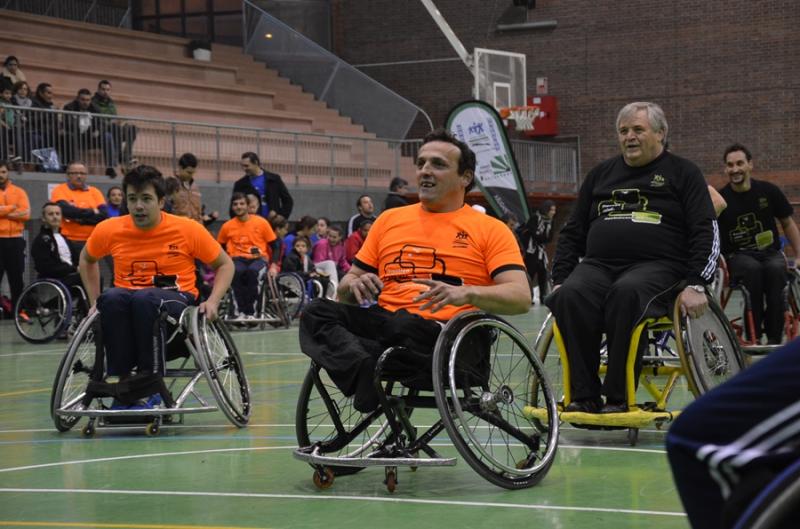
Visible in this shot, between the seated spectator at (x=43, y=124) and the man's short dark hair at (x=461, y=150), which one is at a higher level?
the seated spectator at (x=43, y=124)

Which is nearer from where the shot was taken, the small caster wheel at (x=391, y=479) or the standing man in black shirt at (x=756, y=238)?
the small caster wheel at (x=391, y=479)

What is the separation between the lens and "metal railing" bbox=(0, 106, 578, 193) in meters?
15.4

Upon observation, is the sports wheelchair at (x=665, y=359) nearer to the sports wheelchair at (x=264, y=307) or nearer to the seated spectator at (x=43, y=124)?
the sports wheelchair at (x=264, y=307)

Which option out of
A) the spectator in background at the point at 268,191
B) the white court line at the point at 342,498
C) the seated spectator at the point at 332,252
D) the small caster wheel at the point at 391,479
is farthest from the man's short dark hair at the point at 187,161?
the small caster wheel at the point at 391,479

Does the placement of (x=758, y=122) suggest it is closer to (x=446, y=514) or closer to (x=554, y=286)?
(x=554, y=286)

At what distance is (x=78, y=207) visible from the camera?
492 inches

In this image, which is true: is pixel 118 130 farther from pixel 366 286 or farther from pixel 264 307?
pixel 366 286

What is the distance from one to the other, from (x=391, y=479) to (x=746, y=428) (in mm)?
2775

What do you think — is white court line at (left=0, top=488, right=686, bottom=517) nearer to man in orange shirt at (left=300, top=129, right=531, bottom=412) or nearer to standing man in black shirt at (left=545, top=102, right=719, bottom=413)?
man in orange shirt at (left=300, top=129, right=531, bottom=412)

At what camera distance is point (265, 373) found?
28.9 feet

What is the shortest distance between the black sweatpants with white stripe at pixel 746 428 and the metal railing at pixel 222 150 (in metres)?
12.9

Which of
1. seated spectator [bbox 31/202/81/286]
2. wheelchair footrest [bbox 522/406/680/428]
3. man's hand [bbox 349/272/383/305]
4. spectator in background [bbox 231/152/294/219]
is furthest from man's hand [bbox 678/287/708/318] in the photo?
spectator in background [bbox 231/152/294/219]

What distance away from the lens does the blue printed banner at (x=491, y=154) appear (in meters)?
13.1

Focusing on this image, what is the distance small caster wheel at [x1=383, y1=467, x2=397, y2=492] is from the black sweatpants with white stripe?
2.66 metres
